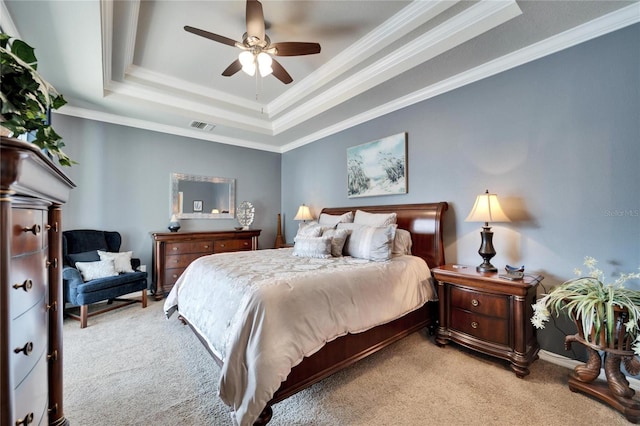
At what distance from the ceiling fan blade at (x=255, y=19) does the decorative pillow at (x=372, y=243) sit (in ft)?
6.77

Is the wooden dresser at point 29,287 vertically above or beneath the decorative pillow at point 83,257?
above

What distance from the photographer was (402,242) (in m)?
3.04

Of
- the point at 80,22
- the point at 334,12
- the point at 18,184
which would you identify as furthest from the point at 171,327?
the point at 334,12

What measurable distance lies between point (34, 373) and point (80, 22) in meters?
2.50

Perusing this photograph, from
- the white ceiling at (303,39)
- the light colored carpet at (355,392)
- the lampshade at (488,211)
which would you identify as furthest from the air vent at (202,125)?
the lampshade at (488,211)

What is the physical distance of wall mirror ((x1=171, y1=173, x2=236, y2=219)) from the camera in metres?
4.52

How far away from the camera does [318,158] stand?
484 cm

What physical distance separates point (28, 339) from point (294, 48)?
243 cm

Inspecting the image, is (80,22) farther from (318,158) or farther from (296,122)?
(318,158)

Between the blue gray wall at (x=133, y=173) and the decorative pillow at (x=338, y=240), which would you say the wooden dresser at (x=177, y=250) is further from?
the decorative pillow at (x=338, y=240)

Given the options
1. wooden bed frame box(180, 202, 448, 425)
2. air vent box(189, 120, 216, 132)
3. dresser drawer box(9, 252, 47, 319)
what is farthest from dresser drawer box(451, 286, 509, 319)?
air vent box(189, 120, 216, 132)

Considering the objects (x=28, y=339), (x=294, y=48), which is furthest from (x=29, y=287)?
(x=294, y=48)

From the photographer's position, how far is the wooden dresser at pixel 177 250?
391 centimetres

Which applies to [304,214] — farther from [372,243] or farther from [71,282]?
[71,282]
